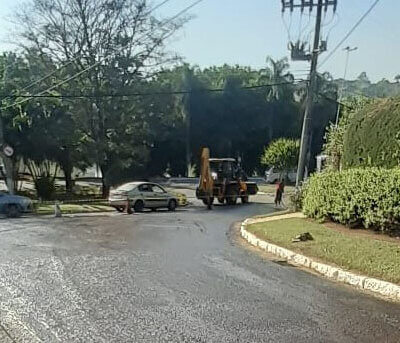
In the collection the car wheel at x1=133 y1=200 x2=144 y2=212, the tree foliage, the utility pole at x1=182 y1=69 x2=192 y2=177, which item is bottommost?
the car wheel at x1=133 y1=200 x2=144 y2=212

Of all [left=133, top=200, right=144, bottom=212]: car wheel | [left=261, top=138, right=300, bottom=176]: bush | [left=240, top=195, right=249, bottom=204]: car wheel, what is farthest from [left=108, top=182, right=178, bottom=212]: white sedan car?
[left=261, top=138, right=300, bottom=176]: bush

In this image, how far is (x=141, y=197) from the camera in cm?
3244

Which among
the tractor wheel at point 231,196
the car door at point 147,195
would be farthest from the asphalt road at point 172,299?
the tractor wheel at point 231,196

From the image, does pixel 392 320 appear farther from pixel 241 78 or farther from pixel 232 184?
pixel 241 78

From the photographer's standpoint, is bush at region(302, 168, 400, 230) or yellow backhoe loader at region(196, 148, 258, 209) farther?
yellow backhoe loader at region(196, 148, 258, 209)

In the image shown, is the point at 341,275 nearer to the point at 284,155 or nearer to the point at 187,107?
the point at 284,155

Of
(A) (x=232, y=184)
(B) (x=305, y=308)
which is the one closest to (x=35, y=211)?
(A) (x=232, y=184)

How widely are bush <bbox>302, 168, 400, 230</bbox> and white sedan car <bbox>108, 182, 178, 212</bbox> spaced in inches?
546

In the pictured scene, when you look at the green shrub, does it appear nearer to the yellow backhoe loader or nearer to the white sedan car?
the white sedan car

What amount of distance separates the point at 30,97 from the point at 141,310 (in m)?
35.5

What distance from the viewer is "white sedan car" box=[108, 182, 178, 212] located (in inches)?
1261

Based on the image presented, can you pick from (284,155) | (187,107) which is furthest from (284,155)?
(187,107)

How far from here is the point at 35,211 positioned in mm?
32000

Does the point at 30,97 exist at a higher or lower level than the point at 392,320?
higher
